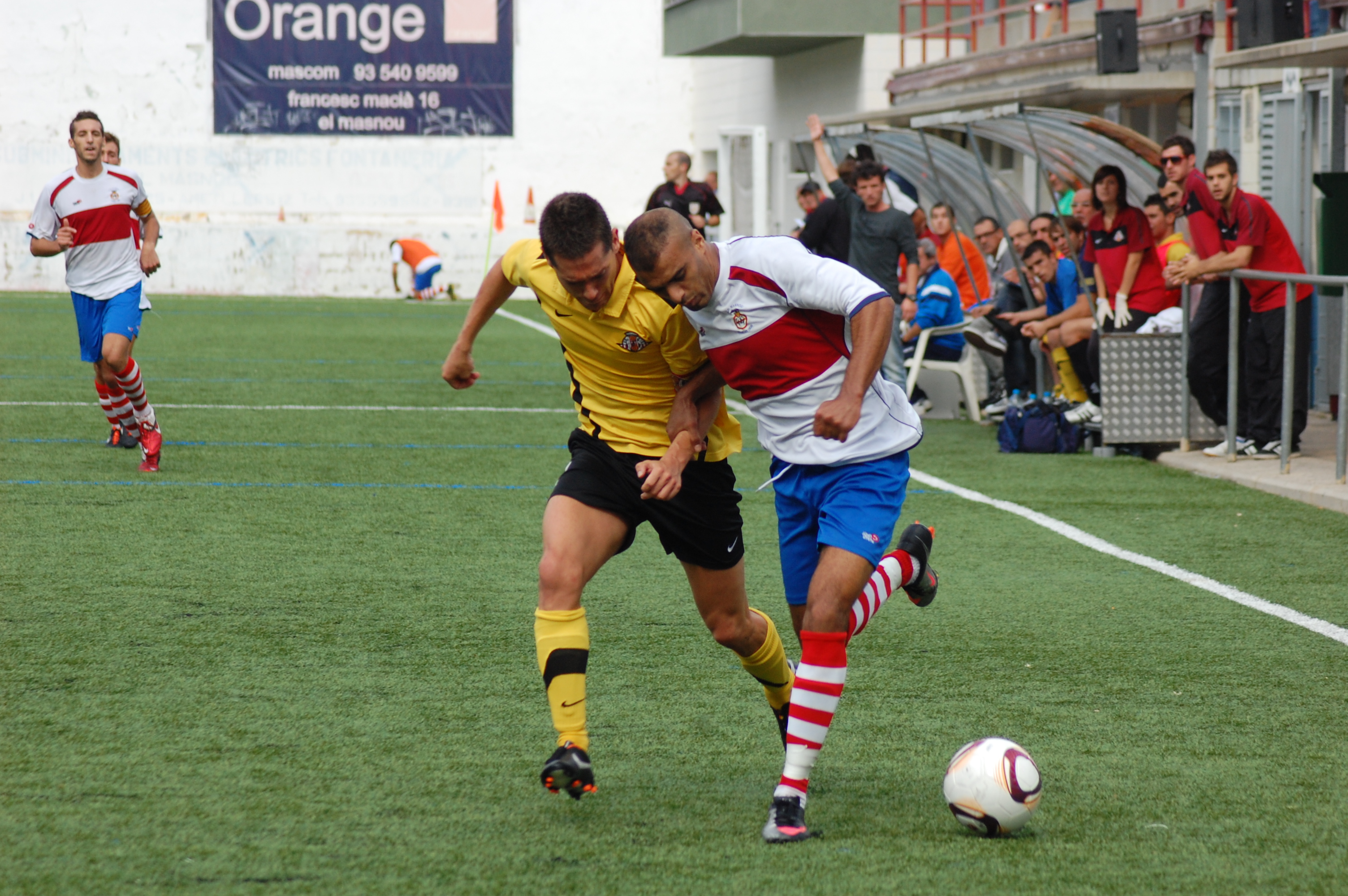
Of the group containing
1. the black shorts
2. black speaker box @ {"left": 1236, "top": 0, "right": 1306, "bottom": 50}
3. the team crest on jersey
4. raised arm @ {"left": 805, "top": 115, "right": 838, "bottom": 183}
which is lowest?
the black shorts

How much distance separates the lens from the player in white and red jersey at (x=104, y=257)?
999 cm

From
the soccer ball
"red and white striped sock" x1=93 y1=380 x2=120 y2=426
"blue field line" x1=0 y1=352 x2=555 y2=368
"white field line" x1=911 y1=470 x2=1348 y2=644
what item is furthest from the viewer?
"blue field line" x1=0 y1=352 x2=555 y2=368

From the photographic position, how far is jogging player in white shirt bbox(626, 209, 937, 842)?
Answer: 12.7ft

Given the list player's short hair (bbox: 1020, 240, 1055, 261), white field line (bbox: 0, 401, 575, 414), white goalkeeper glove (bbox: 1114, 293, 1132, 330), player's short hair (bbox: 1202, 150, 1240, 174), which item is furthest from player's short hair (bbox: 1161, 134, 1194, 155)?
white field line (bbox: 0, 401, 575, 414)

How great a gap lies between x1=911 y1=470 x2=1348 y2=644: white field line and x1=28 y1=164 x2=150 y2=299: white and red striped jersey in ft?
17.4

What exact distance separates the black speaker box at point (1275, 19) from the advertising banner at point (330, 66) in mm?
25566

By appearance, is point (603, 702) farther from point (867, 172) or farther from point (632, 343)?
point (867, 172)

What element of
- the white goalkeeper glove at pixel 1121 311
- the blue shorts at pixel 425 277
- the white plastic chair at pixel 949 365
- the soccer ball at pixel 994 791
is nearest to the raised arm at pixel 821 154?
the white plastic chair at pixel 949 365

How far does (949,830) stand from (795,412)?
3.72ft

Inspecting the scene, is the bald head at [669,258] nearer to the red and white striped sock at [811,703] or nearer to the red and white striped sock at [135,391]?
the red and white striped sock at [811,703]

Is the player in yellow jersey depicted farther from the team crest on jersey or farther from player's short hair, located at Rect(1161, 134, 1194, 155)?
player's short hair, located at Rect(1161, 134, 1194, 155)

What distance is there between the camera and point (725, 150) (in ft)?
105

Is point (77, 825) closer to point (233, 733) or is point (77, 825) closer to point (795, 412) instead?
point (233, 733)

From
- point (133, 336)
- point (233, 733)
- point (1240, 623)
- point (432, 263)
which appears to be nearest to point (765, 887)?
point (233, 733)
